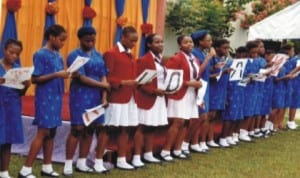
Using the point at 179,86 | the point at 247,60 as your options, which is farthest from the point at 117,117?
the point at 247,60

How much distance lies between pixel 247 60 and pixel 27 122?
3404mm

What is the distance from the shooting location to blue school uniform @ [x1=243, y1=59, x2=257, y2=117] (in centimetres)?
901

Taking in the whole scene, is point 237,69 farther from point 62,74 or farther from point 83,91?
point 62,74

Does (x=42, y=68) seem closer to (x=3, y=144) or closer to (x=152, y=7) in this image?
(x=3, y=144)

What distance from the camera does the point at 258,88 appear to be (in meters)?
9.41

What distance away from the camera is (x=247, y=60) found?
891 centimetres

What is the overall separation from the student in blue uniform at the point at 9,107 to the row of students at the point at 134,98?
2cm

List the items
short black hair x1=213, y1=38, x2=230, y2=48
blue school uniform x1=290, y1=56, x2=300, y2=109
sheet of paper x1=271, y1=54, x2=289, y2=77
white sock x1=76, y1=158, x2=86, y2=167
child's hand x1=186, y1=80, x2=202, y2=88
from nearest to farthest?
white sock x1=76, y1=158, x2=86, y2=167, child's hand x1=186, y1=80, x2=202, y2=88, short black hair x1=213, y1=38, x2=230, y2=48, sheet of paper x1=271, y1=54, x2=289, y2=77, blue school uniform x1=290, y1=56, x2=300, y2=109

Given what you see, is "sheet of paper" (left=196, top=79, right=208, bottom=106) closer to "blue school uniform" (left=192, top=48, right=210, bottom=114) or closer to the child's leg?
"blue school uniform" (left=192, top=48, right=210, bottom=114)

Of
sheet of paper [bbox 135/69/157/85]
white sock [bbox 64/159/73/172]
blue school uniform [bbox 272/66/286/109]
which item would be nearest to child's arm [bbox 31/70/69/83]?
white sock [bbox 64/159/73/172]

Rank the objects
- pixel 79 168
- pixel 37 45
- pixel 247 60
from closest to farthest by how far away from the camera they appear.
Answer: pixel 79 168 → pixel 247 60 → pixel 37 45

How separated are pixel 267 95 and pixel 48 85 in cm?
493

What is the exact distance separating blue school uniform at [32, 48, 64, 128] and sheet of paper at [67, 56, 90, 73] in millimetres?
124

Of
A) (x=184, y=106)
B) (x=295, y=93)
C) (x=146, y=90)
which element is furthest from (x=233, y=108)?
(x=295, y=93)
